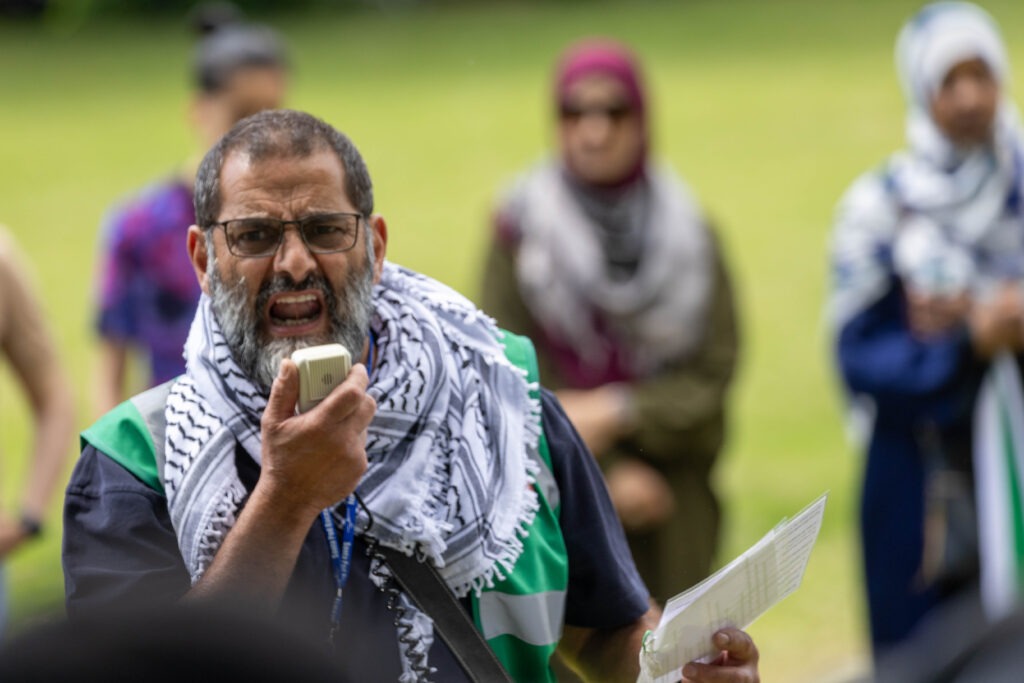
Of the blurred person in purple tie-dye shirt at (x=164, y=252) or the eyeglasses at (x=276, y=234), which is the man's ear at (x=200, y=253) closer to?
the eyeglasses at (x=276, y=234)

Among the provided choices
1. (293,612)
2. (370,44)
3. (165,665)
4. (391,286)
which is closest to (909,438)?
(391,286)

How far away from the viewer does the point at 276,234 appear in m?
2.61

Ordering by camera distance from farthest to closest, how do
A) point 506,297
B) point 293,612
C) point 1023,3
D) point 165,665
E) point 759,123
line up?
1. point 1023,3
2. point 759,123
3. point 506,297
4. point 293,612
5. point 165,665

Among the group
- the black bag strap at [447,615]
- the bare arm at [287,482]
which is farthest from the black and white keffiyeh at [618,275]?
the bare arm at [287,482]

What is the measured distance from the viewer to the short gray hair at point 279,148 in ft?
8.63

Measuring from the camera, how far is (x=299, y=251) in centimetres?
260

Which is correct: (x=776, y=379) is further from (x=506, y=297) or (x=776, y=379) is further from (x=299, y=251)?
(x=299, y=251)

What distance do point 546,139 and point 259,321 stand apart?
595 inches

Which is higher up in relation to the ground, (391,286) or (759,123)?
(391,286)

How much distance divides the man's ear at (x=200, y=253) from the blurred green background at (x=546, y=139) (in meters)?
0.43

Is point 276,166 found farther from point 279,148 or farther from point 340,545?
point 340,545

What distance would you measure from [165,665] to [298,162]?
1.36 metres

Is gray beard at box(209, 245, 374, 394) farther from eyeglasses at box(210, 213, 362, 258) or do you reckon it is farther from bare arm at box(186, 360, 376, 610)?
bare arm at box(186, 360, 376, 610)

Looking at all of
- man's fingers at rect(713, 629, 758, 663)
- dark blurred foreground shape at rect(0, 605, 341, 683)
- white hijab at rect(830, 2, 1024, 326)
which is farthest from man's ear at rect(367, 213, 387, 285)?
white hijab at rect(830, 2, 1024, 326)
